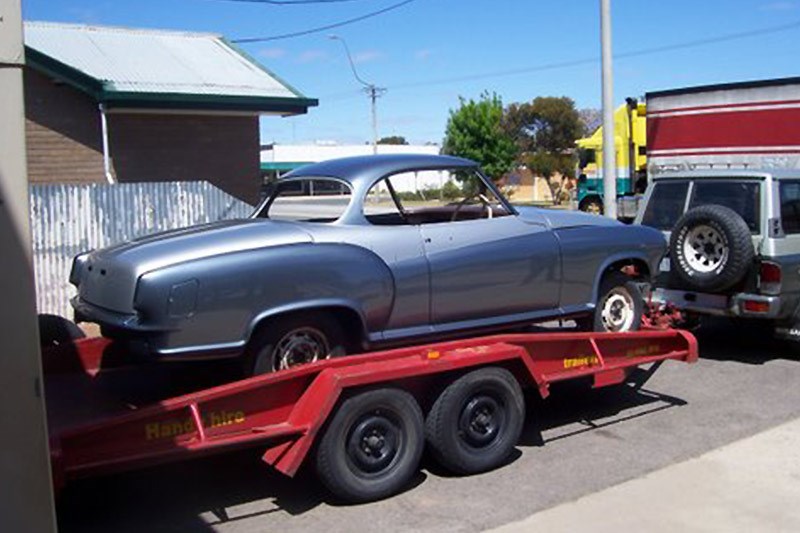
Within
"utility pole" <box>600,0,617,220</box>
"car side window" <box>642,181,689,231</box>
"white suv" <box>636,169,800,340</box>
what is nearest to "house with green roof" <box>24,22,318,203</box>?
"utility pole" <box>600,0,617,220</box>

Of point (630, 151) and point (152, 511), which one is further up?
point (630, 151)

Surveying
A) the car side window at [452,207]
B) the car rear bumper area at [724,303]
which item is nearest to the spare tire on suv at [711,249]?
the car rear bumper area at [724,303]

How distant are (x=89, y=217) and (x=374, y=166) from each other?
6.87m

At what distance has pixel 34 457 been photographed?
10.8ft

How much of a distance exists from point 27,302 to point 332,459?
2251 millimetres

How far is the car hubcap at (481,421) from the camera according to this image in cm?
558

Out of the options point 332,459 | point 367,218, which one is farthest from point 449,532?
point 367,218

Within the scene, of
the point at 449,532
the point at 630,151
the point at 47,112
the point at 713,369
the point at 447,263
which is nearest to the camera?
the point at 449,532

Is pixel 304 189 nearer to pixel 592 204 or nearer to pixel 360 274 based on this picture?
pixel 360 274

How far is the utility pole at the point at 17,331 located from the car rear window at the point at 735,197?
707 cm

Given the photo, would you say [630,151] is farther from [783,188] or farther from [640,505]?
[640,505]

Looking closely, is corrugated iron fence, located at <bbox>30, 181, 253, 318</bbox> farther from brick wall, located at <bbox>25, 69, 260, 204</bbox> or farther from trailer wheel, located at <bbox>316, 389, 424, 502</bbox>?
trailer wheel, located at <bbox>316, 389, 424, 502</bbox>

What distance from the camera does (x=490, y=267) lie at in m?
5.96

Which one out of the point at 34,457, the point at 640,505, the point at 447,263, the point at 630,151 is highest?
the point at 630,151
